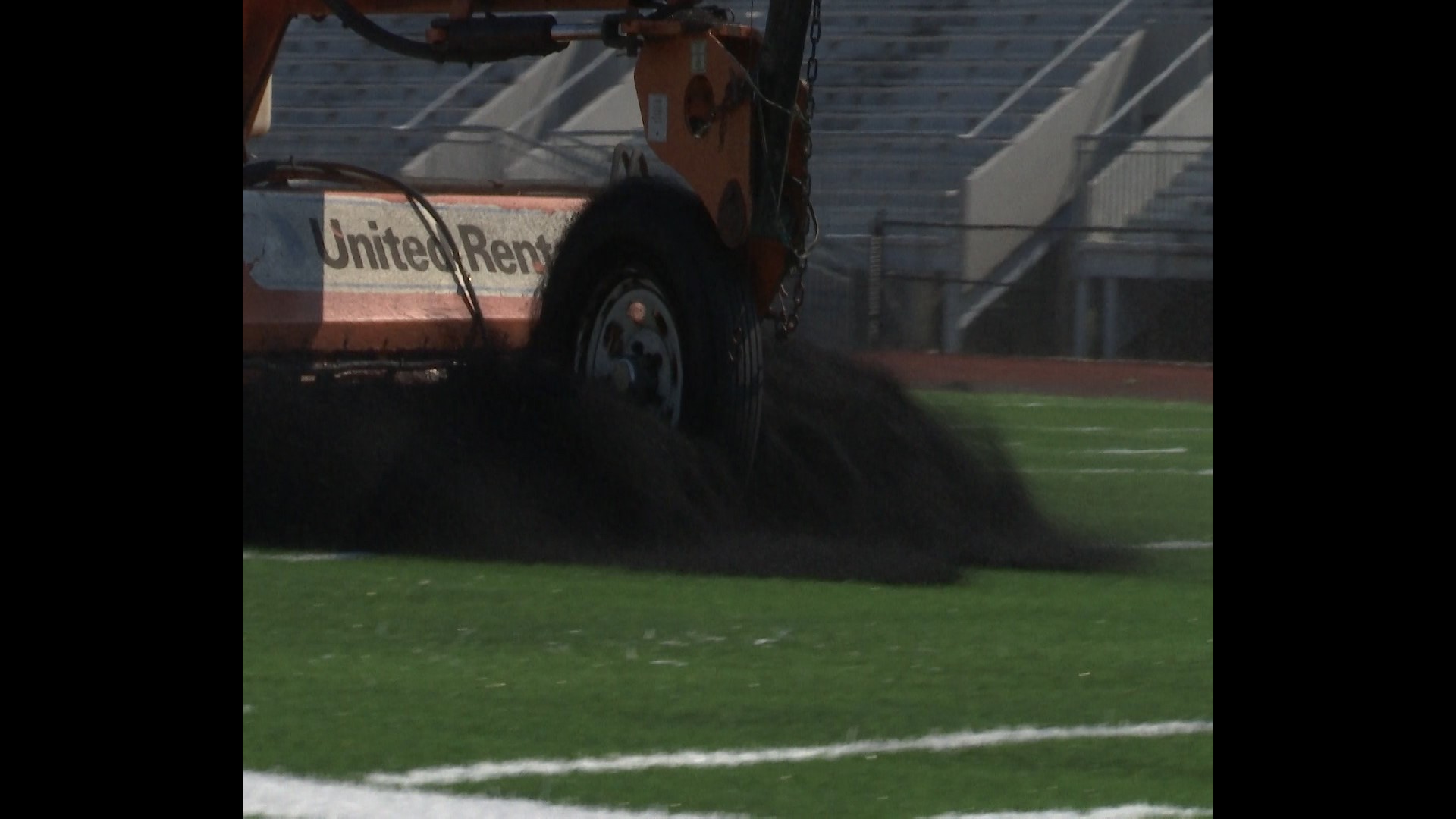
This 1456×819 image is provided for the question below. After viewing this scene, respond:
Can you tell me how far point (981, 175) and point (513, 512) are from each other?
20948mm

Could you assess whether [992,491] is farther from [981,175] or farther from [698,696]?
[981,175]

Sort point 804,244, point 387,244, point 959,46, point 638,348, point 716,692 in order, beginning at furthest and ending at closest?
point 959,46, point 387,244, point 638,348, point 804,244, point 716,692

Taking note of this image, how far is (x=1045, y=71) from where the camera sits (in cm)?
3183

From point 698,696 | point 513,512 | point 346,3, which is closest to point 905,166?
point 346,3

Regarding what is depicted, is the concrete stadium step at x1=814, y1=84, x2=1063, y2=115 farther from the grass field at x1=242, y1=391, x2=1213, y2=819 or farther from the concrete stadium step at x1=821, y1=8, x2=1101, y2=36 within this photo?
the grass field at x1=242, y1=391, x2=1213, y2=819

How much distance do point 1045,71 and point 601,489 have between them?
23.8m

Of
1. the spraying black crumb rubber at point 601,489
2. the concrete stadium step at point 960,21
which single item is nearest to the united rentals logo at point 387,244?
the spraying black crumb rubber at point 601,489

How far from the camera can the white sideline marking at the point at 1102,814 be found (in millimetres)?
4367

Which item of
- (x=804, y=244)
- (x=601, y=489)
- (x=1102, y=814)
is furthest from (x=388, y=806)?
(x=804, y=244)

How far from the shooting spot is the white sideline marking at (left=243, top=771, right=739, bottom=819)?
4297 millimetres

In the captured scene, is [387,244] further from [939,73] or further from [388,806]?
[939,73]

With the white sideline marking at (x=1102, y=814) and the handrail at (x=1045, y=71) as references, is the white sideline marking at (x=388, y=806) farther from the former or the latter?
the handrail at (x=1045, y=71)

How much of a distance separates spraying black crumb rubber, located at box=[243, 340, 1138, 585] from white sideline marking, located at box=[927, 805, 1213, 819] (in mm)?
3709

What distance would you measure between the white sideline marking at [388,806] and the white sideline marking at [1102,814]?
0.41 m
